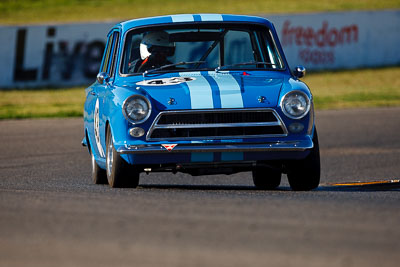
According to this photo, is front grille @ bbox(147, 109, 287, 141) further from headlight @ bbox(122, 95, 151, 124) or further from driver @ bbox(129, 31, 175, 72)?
driver @ bbox(129, 31, 175, 72)

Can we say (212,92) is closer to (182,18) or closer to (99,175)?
(182,18)

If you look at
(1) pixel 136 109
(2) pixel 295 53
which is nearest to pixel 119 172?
(1) pixel 136 109

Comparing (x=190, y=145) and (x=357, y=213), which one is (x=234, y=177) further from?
(x=357, y=213)

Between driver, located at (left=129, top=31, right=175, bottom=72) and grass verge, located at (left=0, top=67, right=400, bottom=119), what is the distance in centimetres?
1054

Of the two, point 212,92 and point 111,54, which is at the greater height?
point 212,92

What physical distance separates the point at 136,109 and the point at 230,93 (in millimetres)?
721

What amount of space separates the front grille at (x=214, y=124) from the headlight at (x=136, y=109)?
0.10 m

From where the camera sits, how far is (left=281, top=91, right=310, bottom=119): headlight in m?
7.38

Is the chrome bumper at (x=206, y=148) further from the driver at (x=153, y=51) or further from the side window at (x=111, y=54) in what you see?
the side window at (x=111, y=54)

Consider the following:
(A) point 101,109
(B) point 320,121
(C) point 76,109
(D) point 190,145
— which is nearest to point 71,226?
(D) point 190,145

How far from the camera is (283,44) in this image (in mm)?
25359

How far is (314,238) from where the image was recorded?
475 cm

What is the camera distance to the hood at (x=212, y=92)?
7293 millimetres

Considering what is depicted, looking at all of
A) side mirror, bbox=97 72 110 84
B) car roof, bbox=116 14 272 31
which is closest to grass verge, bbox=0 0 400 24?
car roof, bbox=116 14 272 31
